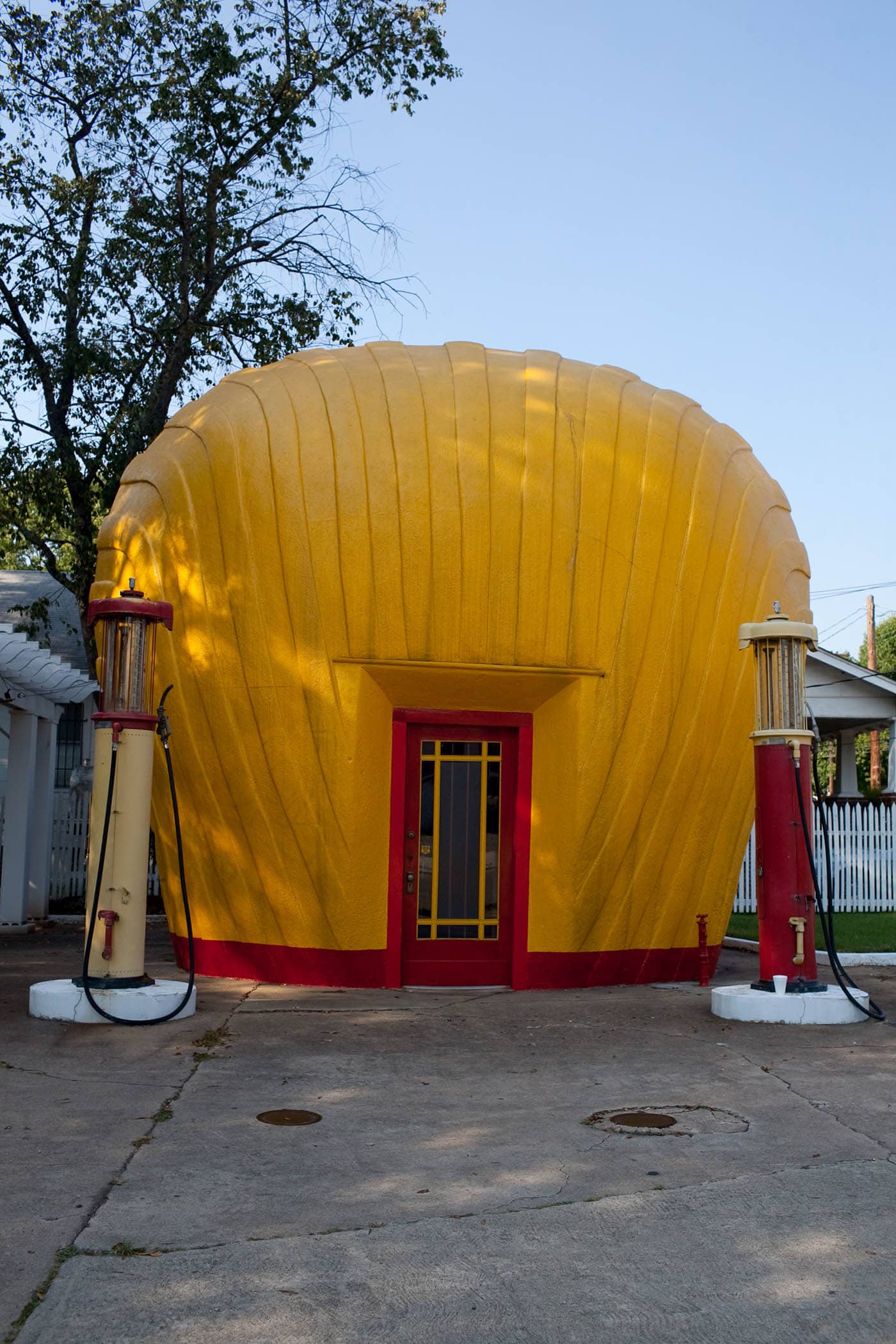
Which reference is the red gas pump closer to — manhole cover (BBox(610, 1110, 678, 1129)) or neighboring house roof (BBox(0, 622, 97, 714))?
manhole cover (BBox(610, 1110, 678, 1129))

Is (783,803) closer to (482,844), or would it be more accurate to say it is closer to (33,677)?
(482,844)

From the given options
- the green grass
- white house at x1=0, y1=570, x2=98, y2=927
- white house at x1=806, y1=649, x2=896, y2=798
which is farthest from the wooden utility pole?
white house at x1=0, y1=570, x2=98, y2=927

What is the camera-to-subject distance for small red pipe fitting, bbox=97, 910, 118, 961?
27.1 ft

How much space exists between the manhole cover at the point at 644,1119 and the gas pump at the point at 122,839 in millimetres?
3420

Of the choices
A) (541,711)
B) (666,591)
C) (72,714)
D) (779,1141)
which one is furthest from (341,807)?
(72,714)

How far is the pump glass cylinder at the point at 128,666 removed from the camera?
8.58 meters

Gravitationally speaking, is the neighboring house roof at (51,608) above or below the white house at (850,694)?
above

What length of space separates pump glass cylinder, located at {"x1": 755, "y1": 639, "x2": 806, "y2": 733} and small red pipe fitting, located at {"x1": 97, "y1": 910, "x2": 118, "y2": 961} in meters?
4.81

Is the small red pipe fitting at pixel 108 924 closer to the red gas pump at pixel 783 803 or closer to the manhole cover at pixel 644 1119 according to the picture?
the manhole cover at pixel 644 1119

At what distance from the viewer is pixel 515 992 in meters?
9.77

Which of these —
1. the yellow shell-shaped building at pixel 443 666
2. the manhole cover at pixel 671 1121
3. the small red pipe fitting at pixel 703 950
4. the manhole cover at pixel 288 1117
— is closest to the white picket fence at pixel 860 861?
the small red pipe fitting at pixel 703 950

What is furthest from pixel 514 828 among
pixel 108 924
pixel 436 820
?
pixel 108 924

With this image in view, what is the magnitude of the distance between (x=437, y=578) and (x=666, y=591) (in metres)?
1.88

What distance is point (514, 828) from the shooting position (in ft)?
33.0
